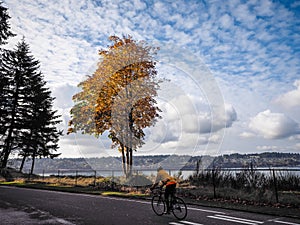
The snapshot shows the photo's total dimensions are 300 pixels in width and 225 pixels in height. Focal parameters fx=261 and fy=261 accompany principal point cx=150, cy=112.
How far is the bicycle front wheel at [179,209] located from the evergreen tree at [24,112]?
3208cm

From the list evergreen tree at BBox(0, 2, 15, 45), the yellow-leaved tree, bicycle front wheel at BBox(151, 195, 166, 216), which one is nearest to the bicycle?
bicycle front wheel at BBox(151, 195, 166, 216)

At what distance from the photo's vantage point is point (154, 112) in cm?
2300

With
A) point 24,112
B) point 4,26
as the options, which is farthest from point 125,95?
point 24,112

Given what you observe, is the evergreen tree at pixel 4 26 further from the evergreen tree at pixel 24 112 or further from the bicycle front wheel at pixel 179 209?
the bicycle front wheel at pixel 179 209

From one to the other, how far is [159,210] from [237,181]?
26.8 feet

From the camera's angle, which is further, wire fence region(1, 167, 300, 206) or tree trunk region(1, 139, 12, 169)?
tree trunk region(1, 139, 12, 169)

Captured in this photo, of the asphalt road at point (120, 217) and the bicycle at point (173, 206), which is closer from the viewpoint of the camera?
the asphalt road at point (120, 217)

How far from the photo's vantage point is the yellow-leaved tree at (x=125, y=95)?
888 inches

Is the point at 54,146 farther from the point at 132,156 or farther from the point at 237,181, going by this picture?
the point at 237,181

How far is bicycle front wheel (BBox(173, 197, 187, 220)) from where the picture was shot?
880cm

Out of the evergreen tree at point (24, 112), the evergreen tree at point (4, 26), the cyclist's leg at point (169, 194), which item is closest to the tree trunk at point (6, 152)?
the evergreen tree at point (24, 112)

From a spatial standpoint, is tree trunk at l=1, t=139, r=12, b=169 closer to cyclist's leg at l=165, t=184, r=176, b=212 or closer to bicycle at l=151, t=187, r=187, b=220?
bicycle at l=151, t=187, r=187, b=220

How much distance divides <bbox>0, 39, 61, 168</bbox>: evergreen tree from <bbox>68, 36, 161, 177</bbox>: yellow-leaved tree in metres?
16.9

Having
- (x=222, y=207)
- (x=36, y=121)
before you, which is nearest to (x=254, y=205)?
(x=222, y=207)
